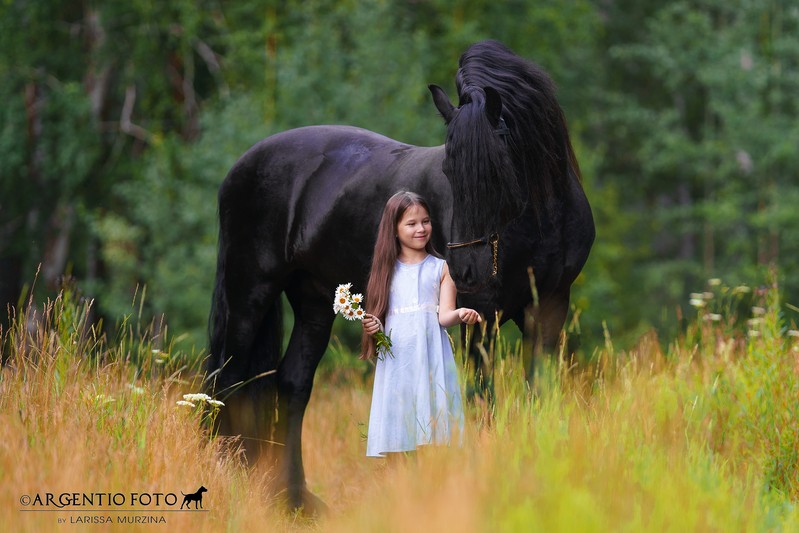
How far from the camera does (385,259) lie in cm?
494

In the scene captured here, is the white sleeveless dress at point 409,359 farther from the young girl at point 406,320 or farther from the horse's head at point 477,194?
the horse's head at point 477,194

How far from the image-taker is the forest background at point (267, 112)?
54.3ft

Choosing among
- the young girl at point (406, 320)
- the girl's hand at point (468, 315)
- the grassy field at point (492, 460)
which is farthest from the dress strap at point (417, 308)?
the grassy field at point (492, 460)

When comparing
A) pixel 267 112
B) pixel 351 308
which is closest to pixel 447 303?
pixel 351 308

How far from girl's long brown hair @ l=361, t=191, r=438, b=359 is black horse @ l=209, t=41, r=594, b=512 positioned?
0.25m

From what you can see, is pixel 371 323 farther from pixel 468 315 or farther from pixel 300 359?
pixel 300 359

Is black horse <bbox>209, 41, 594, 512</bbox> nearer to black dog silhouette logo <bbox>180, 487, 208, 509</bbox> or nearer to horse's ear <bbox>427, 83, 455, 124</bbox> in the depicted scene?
horse's ear <bbox>427, 83, 455, 124</bbox>

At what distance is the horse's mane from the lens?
4.84 m

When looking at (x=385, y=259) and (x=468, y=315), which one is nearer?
(x=468, y=315)

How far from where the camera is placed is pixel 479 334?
499cm

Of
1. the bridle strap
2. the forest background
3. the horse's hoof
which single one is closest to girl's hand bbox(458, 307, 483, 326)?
the bridle strap

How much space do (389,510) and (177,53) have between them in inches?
666

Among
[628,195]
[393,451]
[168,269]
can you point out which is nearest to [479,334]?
[393,451]

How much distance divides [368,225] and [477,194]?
1.27 meters
